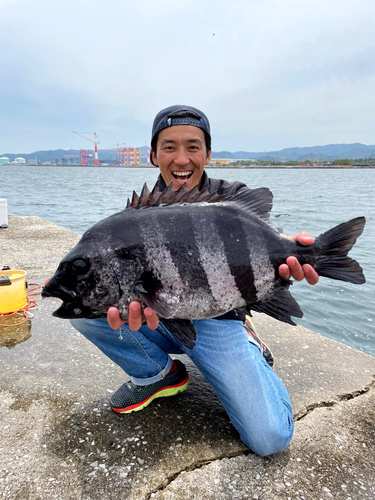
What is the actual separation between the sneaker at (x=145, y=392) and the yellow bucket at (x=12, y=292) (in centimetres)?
216

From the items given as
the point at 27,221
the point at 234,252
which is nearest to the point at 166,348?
the point at 234,252

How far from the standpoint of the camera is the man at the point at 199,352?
2.22m

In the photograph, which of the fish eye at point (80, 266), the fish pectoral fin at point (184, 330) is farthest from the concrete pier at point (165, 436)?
the fish eye at point (80, 266)

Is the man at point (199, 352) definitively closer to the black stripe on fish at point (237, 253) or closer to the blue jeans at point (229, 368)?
the blue jeans at point (229, 368)

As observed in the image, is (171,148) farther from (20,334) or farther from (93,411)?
(20,334)

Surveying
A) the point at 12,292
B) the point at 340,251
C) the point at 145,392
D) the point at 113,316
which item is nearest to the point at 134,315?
the point at 113,316

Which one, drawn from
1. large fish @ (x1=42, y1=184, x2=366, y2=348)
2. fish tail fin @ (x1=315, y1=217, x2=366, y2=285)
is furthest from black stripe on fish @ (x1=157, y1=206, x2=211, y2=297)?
fish tail fin @ (x1=315, y1=217, x2=366, y2=285)

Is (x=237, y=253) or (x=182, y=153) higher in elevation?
(x=182, y=153)

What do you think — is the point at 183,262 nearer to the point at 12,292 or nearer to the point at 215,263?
the point at 215,263

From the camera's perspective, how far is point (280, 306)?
7.27 feet

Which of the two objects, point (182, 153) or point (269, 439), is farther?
point (182, 153)

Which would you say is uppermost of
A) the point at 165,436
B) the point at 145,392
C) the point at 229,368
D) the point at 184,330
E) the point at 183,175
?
the point at 183,175

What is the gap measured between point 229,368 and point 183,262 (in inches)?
38.0

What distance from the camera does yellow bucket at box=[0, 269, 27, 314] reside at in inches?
161
